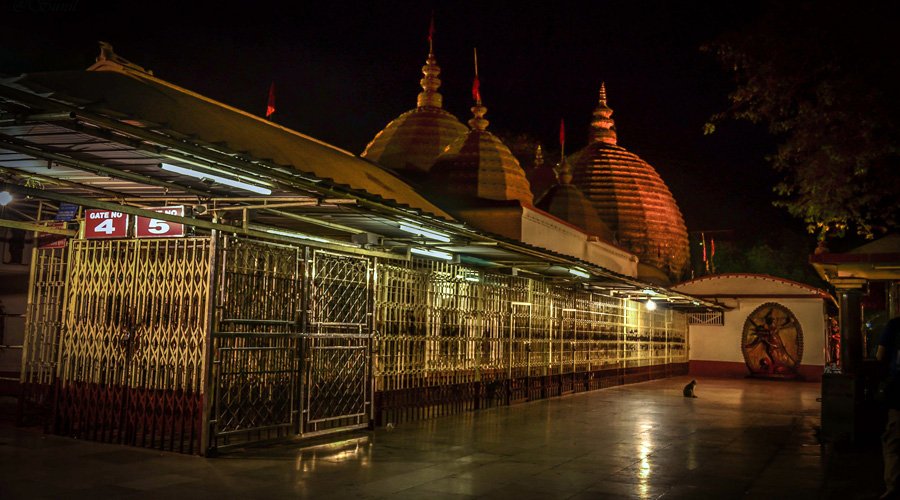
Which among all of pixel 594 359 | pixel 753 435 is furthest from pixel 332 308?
pixel 594 359

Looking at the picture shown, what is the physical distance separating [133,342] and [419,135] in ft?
67.0

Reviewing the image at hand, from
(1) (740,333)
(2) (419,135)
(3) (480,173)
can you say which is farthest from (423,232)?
(1) (740,333)

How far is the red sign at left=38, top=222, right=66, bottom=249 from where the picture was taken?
1188 cm

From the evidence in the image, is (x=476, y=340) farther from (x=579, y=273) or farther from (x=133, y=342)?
(x=133, y=342)

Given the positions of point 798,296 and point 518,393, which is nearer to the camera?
point 518,393

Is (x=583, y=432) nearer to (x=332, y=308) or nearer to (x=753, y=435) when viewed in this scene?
(x=753, y=435)

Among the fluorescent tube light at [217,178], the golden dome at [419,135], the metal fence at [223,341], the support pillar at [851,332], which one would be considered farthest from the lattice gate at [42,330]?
the golden dome at [419,135]

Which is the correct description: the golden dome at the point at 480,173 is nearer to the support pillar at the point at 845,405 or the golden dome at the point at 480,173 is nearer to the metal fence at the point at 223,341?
the metal fence at the point at 223,341

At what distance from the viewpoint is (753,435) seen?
1388 centimetres

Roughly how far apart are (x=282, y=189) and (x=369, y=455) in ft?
11.5

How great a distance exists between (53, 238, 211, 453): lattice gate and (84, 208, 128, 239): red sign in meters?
0.17

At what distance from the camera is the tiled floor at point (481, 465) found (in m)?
8.41

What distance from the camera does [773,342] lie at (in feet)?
110

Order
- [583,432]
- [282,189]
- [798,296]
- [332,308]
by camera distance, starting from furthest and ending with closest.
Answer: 1. [798,296]
2. [583,432]
3. [332,308]
4. [282,189]
